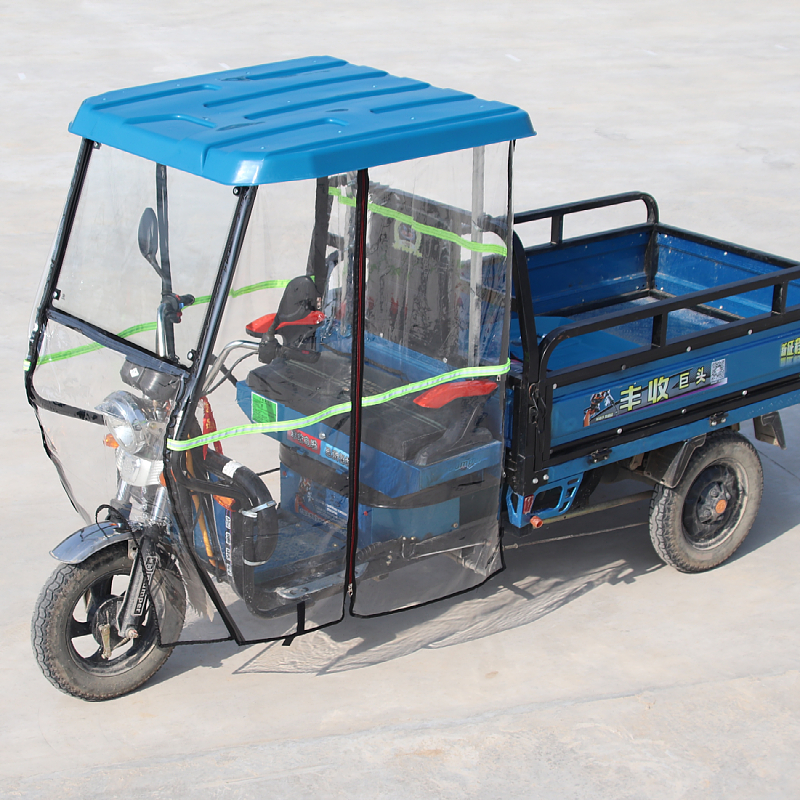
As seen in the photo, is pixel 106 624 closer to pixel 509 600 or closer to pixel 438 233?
pixel 509 600

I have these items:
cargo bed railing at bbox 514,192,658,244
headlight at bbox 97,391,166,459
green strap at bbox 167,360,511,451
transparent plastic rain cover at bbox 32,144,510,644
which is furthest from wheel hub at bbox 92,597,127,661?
cargo bed railing at bbox 514,192,658,244

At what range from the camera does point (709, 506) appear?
5.67 metres

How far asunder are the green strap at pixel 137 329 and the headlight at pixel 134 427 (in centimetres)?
29

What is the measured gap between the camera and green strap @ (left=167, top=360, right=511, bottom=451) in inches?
163

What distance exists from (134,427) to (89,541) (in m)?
0.51

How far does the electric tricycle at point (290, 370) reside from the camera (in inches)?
167

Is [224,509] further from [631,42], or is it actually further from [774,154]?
[631,42]

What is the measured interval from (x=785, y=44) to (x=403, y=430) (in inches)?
600

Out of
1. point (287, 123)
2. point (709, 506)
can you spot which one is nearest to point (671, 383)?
point (709, 506)

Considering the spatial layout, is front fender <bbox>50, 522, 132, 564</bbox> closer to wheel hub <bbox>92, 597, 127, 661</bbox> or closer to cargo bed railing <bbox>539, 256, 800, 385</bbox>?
wheel hub <bbox>92, 597, 127, 661</bbox>

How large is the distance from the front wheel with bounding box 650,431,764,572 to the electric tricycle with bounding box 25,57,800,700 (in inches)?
23.8

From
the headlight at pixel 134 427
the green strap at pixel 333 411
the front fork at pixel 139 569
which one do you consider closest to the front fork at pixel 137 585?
the front fork at pixel 139 569

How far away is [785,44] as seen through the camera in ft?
58.0

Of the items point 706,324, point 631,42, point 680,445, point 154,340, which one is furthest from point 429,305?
point 631,42
